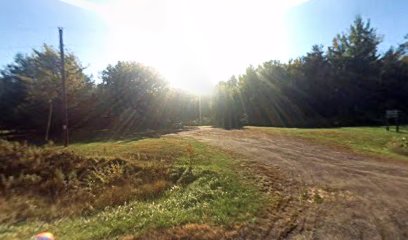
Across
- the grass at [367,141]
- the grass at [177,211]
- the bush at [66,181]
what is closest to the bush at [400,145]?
the grass at [367,141]

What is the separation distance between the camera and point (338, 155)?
15672 millimetres

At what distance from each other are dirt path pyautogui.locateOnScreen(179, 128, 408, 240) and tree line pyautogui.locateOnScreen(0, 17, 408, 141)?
18935 mm

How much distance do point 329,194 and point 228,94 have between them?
95.0 feet

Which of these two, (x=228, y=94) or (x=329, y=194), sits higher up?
(x=228, y=94)

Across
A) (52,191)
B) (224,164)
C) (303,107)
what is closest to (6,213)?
(52,191)

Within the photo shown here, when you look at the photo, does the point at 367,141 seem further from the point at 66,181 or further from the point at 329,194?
the point at 66,181

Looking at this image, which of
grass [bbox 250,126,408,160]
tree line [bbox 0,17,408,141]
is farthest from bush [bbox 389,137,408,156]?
tree line [bbox 0,17,408,141]

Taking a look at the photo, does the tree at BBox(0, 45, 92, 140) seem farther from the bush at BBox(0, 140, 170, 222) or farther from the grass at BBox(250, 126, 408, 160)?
the grass at BBox(250, 126, 408, 160)

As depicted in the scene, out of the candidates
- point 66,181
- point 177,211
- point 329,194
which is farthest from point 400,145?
point 66,181

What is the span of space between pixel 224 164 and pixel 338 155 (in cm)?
588

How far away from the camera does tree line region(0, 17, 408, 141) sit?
35075 millimetres

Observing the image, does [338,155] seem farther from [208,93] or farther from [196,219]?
[208,93]

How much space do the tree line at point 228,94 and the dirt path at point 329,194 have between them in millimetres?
18935

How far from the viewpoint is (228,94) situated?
37969mm
